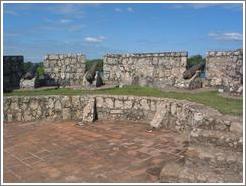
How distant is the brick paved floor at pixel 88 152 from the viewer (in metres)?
5.34

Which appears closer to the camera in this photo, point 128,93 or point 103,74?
point 128,93

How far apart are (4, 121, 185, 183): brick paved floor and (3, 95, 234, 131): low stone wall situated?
36 centimetres

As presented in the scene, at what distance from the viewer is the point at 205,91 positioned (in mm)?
9734

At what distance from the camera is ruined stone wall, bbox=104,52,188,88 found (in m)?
11.0

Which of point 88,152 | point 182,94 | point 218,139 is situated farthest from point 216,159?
point 182,94

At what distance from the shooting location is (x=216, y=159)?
4.96m

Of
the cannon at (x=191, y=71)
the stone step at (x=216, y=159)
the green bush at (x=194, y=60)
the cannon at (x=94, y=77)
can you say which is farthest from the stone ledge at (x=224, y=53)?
the stone step at (x=216, y=159)

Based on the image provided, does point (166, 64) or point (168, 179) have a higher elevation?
point (166, 64)

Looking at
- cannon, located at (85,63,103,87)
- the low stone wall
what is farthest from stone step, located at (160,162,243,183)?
cannon, located at (85,63,103,87)

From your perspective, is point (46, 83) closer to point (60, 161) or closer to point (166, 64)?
point (166, 64)

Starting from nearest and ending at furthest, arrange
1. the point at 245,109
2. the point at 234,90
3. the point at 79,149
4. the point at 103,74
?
the point at 245,109, the point at 79,149, the point at 234,90, the point at 103,74

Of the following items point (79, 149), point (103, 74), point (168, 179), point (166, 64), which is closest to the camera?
point (168, 179)

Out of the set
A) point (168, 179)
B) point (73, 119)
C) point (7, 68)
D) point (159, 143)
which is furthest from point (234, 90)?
point (7, 68)

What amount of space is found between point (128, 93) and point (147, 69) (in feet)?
6.86
